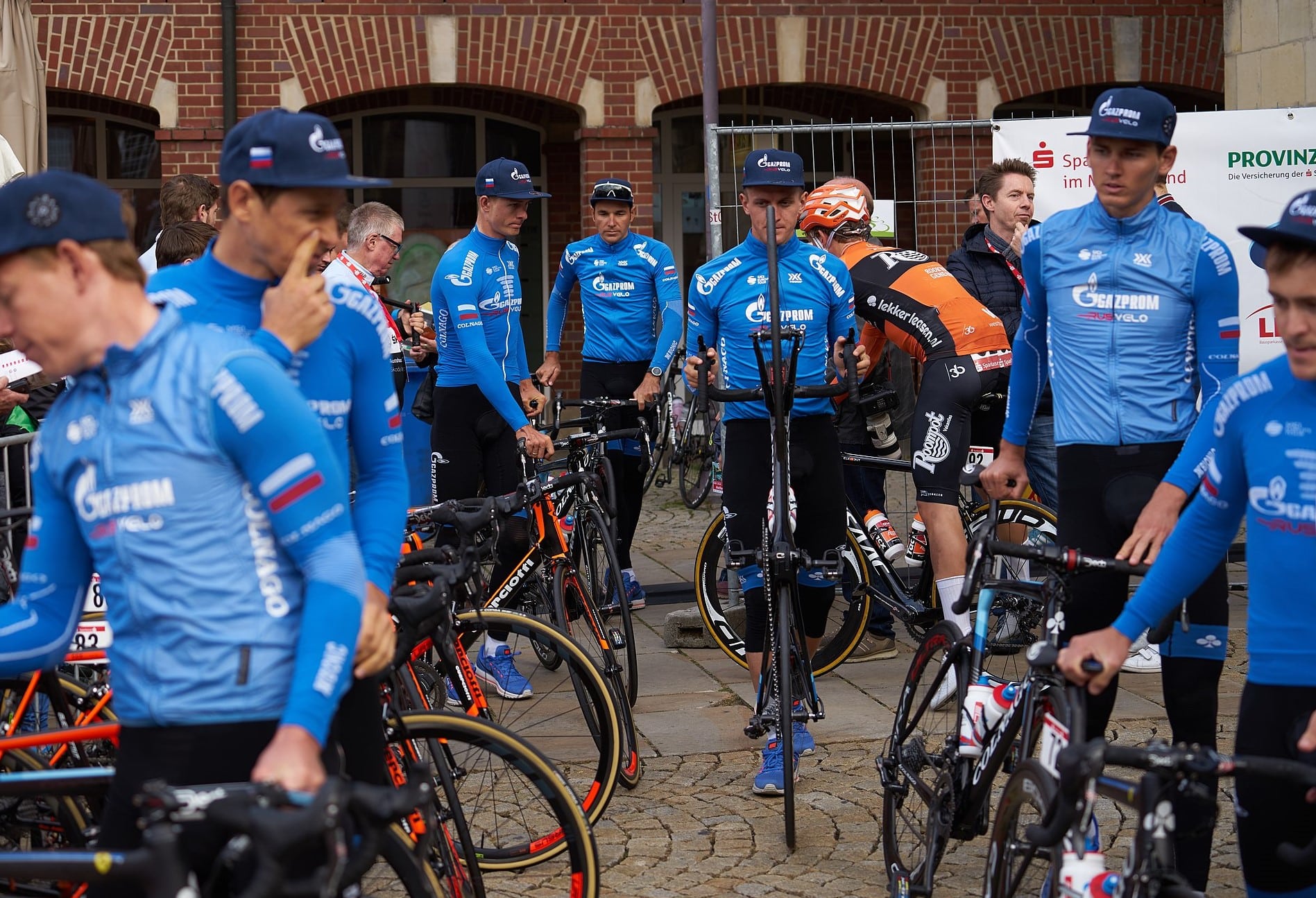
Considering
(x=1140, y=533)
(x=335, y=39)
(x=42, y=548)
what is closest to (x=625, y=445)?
(x=1140, y=533)

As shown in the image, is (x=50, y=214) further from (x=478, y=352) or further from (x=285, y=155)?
(x=478, y=352)

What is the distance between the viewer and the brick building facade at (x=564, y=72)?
13109 mm

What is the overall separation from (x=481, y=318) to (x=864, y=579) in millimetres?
2049

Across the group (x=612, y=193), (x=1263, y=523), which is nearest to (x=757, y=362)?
(x=612, y=193)

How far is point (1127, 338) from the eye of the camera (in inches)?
170

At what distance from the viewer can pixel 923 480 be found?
21.5ft

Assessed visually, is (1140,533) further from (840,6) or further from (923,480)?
(840,6)

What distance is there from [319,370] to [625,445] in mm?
5130

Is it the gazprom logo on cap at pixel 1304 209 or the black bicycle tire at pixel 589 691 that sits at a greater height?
the gazprom logo on cap at pixel 1304 209

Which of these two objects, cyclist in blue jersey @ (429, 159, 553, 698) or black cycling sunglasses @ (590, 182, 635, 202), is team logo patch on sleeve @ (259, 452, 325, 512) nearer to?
cyclist in blue jersey @ (429, 159, 553, 698)

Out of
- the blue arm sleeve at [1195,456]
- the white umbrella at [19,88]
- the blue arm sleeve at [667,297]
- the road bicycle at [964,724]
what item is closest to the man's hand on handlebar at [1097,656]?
the road bicycle at [964,724]

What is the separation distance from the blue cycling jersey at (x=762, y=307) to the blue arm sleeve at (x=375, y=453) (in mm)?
2779

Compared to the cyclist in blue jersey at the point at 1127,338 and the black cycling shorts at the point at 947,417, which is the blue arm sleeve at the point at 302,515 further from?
the black cycling shorts at the point at 947,417

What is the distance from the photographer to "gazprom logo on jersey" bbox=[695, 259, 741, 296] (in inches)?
232
